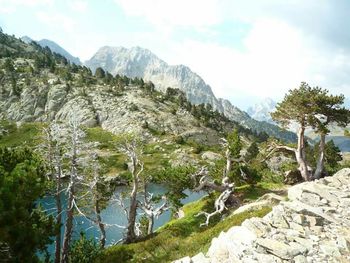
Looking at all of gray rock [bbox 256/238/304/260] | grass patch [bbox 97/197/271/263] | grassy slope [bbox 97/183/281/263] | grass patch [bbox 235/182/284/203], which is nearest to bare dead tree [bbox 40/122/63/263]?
grassy slope [bbox 97/183/281/263]

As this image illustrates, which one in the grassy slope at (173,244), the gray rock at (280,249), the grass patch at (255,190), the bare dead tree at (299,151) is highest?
the bare dead tree at (299,151)

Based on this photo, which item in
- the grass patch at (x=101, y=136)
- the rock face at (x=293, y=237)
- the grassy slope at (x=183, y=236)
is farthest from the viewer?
the grass patch at (x=101, y=136)

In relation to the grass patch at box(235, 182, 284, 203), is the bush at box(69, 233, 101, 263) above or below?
below

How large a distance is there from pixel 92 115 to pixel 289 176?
490 ft

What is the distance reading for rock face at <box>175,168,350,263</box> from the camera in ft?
66.0

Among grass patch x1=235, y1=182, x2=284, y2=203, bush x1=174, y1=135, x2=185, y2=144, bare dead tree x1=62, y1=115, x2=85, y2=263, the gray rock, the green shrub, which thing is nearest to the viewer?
the gray rock

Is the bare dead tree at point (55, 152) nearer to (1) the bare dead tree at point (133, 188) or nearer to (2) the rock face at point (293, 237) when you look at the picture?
(1) the bare dead tree at point (133, 188)

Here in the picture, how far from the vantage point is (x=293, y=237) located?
71.6 feet

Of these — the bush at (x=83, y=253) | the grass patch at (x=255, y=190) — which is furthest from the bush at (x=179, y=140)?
the bush at (x=83, y=253)

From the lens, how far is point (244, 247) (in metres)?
21.1

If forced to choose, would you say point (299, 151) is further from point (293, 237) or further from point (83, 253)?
point (293, 237)

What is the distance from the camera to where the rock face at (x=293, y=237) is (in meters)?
20.1

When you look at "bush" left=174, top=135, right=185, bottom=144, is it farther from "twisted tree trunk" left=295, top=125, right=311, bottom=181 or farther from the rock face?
the rock face

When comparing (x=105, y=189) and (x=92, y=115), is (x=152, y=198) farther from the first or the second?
(x=92, y=115)
